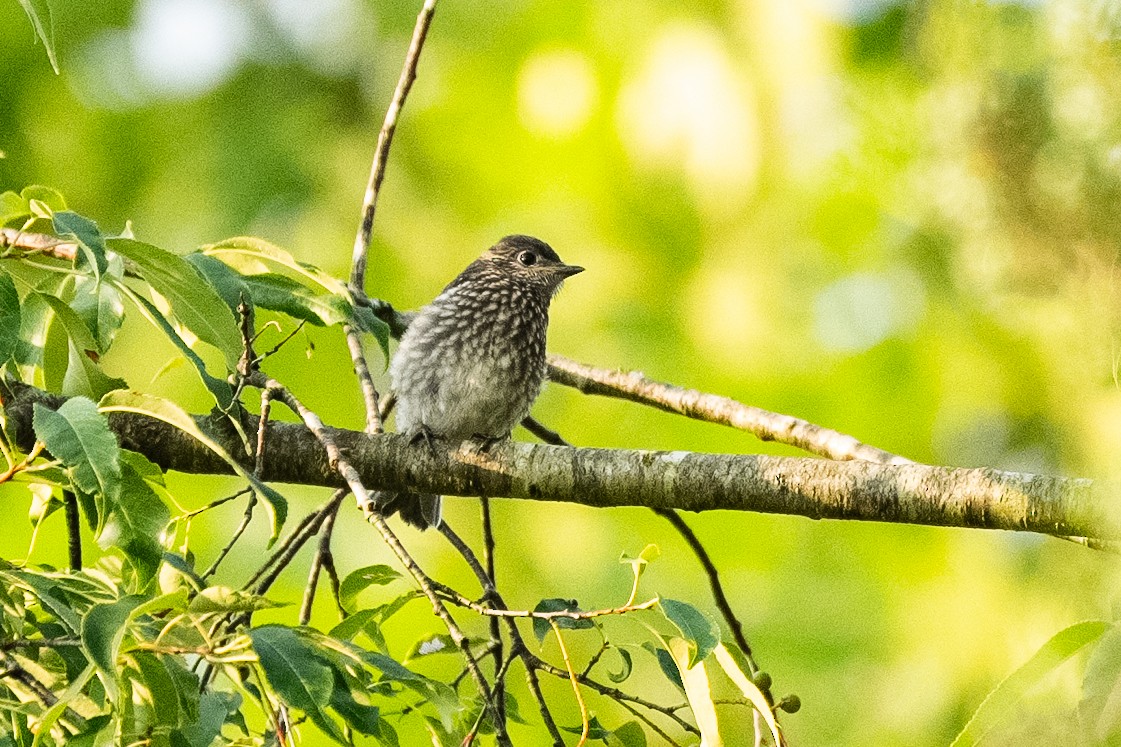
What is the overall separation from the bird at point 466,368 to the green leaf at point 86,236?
2653 mm

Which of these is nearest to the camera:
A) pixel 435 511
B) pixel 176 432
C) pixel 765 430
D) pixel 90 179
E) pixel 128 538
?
pixel 128 538

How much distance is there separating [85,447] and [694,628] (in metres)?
1.00

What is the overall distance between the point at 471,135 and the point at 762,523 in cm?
260

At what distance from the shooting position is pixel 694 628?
2.11 m

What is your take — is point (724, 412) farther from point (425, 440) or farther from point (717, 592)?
point (425, 440)

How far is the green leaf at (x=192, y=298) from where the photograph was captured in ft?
7.13

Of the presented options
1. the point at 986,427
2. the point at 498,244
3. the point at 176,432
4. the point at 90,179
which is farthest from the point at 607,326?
the point at 176,432

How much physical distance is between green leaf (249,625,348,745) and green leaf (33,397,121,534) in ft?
1.04

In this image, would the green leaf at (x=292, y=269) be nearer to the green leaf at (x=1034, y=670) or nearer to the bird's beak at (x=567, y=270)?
the green leaf at (x=1034, y=670)

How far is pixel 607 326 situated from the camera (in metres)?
6.73

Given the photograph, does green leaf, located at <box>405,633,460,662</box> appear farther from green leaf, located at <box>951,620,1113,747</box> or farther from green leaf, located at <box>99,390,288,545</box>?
green leaf, located at <box>951,620,1113,747</box>

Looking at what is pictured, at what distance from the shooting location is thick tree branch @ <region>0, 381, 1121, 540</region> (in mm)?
2488

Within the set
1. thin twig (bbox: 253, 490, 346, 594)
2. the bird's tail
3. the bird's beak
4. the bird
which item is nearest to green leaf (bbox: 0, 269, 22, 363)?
thin twig (bbox: 253, 490, 346, 594)

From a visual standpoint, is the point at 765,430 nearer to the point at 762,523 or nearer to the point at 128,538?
the point at 128,538
